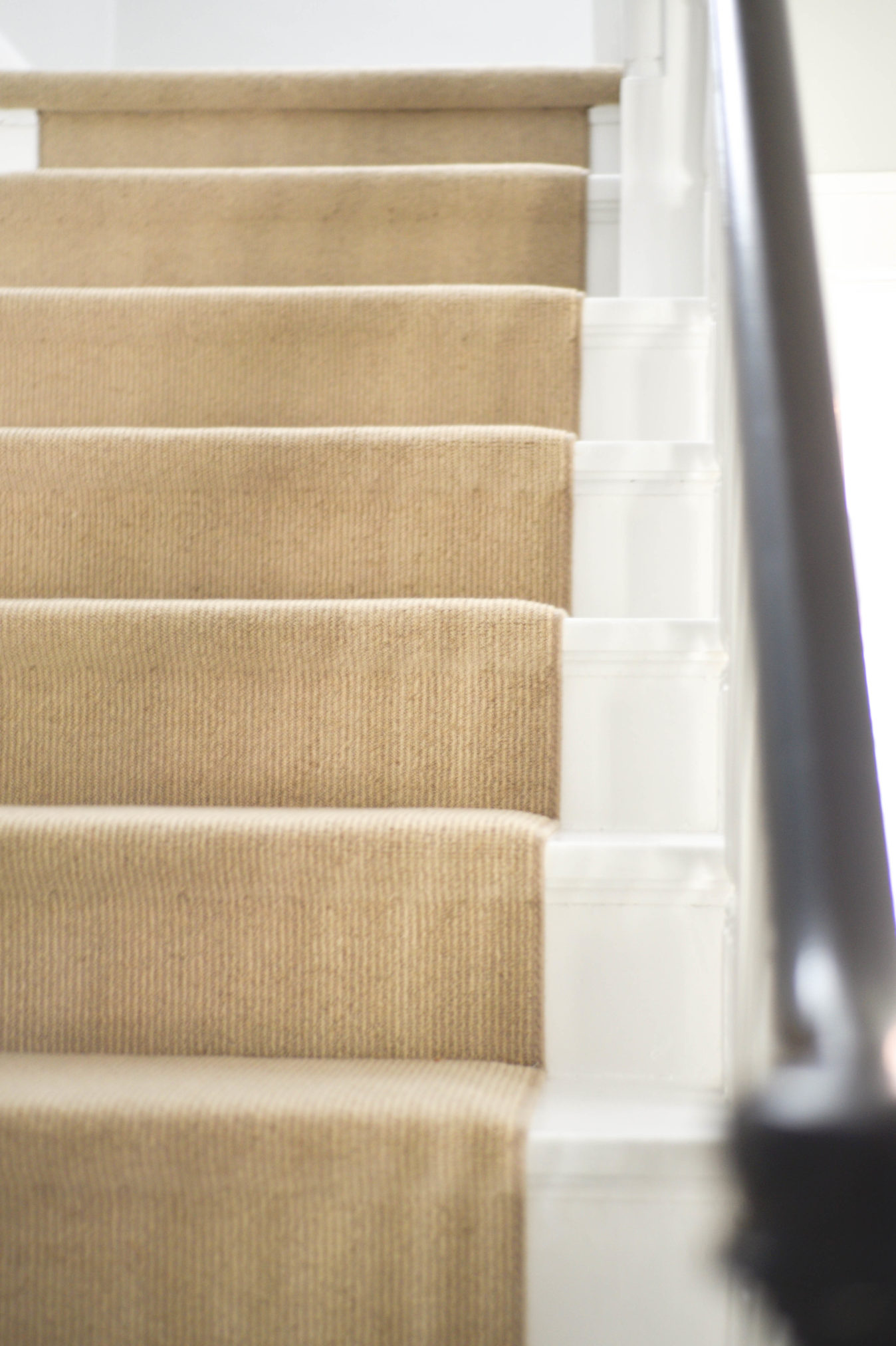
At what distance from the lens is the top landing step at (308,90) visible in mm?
1810

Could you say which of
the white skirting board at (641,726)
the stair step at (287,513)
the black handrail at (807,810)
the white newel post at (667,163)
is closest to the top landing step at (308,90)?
the white newel post at (667,163)

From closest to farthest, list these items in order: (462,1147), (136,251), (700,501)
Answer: (462,1147) < (700,501) < (136,251)

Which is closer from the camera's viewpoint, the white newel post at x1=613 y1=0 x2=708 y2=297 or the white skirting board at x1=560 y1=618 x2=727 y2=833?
the white skirting board at x1=560 y1=618 x2=727 y2=833

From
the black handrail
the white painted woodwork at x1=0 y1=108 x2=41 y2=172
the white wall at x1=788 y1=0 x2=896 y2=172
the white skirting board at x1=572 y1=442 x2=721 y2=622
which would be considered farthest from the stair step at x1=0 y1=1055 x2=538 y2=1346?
the white wall at x1=788 y1=0 x2=896 y2=172

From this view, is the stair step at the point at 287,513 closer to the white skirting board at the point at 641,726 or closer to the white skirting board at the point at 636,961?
the white skirting board at the point at 641,726

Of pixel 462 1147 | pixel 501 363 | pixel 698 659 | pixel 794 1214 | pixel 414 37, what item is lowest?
pixel 462 1147

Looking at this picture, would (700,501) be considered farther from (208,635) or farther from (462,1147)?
(462,1147)

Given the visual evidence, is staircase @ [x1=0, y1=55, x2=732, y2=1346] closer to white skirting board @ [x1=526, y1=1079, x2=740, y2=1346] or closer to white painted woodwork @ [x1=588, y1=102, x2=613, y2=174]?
white skirting board @ [x1=526, y1=1079, x2=740, y2=1346]

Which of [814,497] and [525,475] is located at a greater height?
[525,475]

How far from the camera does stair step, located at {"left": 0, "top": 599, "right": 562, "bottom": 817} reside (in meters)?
1.00

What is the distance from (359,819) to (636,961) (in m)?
0.23

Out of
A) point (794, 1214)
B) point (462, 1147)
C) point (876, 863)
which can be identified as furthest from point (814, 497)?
point (462, 1147)

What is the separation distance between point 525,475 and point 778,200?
24.5 inches

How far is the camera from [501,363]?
1349mm
